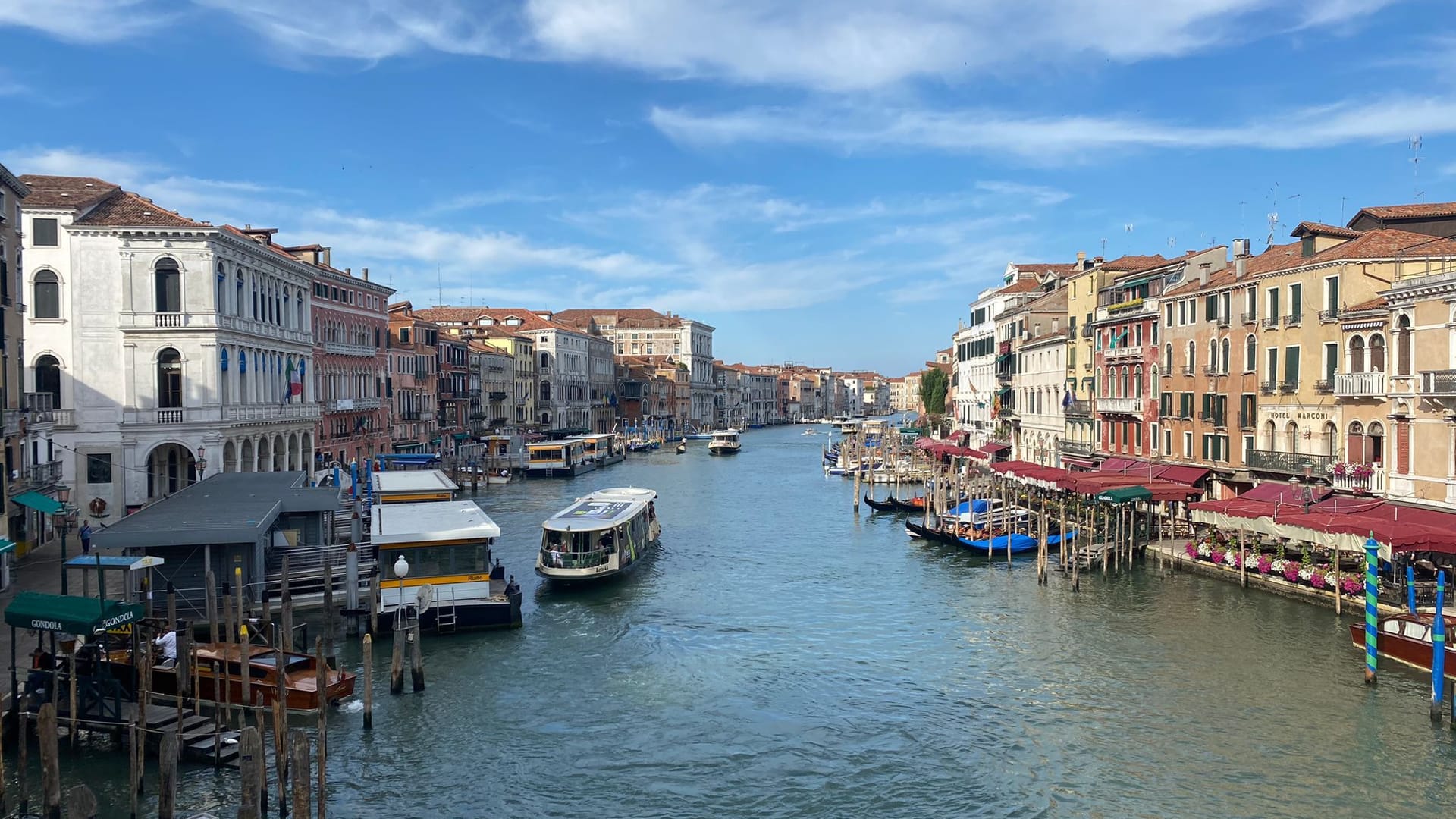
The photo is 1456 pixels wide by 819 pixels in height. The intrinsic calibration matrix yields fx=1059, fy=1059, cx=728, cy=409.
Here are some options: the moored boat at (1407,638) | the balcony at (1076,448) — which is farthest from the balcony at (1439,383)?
the balcony at (1076,448)

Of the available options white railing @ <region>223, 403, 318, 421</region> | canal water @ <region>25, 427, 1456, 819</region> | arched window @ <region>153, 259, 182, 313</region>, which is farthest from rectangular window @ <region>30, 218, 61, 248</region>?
canal water @ <region>25, 427, 1456, 819</region>

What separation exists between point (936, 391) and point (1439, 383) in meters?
56.5

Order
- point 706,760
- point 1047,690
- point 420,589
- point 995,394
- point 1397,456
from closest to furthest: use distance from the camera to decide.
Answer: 1. point 706,760
2. point 1047,690
3. point 420,589
4. point 1397,456
5. point 995,394

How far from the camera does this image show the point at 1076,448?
123 ft

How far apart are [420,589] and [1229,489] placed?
68.9 ft

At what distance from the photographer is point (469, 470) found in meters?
51.6

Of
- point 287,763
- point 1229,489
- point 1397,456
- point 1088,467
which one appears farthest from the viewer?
point 1088,467

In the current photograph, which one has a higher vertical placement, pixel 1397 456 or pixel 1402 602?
pixel 1397 456

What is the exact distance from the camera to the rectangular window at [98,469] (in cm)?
2720

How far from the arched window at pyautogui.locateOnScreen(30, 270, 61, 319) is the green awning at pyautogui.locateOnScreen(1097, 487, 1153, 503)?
27.1m

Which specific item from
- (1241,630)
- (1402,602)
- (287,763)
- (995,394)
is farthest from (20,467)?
(995,394)

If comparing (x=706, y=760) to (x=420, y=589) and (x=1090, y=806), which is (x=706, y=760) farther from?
(x=420, y=589)

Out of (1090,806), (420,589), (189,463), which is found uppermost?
(189,463)

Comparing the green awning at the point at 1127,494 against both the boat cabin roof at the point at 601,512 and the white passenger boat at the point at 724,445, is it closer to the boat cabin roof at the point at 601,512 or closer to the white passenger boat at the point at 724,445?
the boat cabin roof at the point at 601,512
